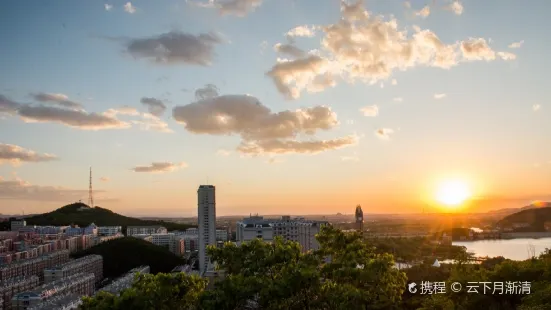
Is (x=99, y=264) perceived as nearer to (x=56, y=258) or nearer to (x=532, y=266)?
(x=56, y=258)

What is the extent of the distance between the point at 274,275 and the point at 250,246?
3.62ft

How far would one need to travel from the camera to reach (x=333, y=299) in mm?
10711

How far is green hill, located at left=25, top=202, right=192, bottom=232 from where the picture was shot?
84419 mm

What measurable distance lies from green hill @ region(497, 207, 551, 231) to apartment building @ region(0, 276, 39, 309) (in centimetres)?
8838

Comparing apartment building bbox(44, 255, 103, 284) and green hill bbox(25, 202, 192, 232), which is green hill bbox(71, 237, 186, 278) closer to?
apartment building bbox(44, 255, 103, 284)

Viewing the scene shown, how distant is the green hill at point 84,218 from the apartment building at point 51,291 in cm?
5098

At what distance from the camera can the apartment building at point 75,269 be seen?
37844mm

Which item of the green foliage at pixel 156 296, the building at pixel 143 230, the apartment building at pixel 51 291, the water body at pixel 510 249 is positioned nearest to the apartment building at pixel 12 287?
the apartment building at pixel 51 291

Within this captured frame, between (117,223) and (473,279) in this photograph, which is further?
(117,223)

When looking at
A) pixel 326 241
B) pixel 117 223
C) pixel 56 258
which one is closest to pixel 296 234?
pixel 56 258

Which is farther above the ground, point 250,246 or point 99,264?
point 250,246

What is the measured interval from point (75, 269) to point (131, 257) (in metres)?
9.94

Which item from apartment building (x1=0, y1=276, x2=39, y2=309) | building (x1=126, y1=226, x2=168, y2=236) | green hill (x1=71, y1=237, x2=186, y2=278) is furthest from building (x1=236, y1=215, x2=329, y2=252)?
building (x1=126, y1=226, x2=168, y2=236)

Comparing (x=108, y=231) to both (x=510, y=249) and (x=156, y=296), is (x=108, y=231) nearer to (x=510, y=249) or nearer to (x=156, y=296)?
(x=510, y=249)
